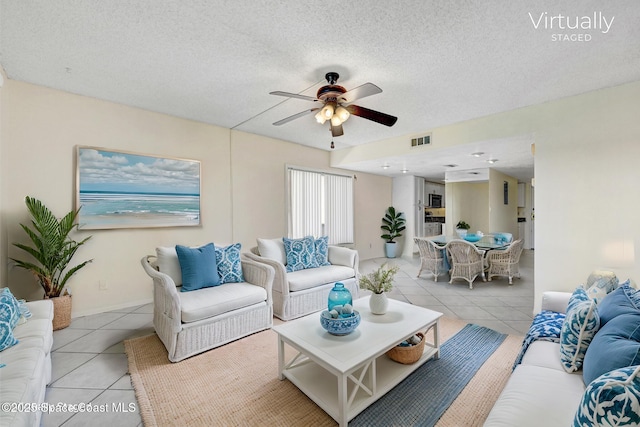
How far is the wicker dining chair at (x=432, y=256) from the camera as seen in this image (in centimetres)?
468

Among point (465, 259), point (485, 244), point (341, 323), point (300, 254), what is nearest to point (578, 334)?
point (341, 323)

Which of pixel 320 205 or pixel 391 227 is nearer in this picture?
pixel 320 205

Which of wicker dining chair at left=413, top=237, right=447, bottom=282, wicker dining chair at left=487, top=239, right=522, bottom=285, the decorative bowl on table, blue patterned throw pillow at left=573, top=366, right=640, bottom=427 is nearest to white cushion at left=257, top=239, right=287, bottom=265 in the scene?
the decorative bowl on table

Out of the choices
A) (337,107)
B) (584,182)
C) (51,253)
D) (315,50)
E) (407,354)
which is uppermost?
(315,50)

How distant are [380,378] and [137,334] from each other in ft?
8.02

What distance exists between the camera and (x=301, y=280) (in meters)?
3.14

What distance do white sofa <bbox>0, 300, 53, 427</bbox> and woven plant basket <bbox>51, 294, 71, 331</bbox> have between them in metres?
1.09

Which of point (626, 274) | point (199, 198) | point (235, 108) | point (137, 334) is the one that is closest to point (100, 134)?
point (199, 198)

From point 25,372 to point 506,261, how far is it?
5.62 meters

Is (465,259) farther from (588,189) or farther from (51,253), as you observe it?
(51,253)

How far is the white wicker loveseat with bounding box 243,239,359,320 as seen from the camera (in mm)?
3050

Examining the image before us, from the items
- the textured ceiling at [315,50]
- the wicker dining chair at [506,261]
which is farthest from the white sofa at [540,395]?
the wicker dining chair at [506,261]

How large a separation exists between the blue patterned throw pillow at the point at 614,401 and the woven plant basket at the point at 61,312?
405 centimetres

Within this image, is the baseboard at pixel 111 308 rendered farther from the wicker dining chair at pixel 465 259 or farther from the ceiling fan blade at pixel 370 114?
the wicker dining chair at pixel 465 259
